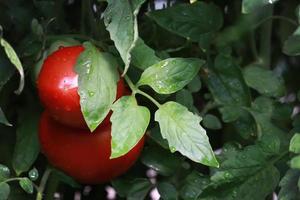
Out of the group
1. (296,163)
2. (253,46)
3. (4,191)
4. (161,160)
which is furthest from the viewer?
(253,46)

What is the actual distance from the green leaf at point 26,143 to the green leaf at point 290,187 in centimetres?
30

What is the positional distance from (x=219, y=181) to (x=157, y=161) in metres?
0.12

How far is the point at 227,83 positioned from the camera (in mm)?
914

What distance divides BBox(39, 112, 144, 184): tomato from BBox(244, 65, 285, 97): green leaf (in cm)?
18

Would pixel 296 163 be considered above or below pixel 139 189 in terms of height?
above

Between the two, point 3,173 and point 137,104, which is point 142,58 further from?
point 3,173

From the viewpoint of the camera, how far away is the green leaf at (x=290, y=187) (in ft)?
2.52

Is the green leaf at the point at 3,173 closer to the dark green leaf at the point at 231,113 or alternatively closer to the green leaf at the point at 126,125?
the green leaf at the point at 126,125

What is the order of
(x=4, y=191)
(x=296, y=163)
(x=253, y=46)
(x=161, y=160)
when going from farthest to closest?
(x=253, y=46) < (x=161, y=160) < (x=4, y=191) < (x=296, y=163)

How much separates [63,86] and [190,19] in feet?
0.63

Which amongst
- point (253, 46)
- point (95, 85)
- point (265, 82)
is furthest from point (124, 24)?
point (253, 46)

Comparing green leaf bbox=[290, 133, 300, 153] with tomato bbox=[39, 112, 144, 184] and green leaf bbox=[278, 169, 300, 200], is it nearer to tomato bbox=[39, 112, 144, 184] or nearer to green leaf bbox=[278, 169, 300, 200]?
green leaf bbox=[278, 169, 300, 200]

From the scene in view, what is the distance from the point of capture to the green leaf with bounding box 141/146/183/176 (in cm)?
90

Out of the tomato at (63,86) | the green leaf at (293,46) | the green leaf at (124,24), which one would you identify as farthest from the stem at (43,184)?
the green leaf at (293,46)
